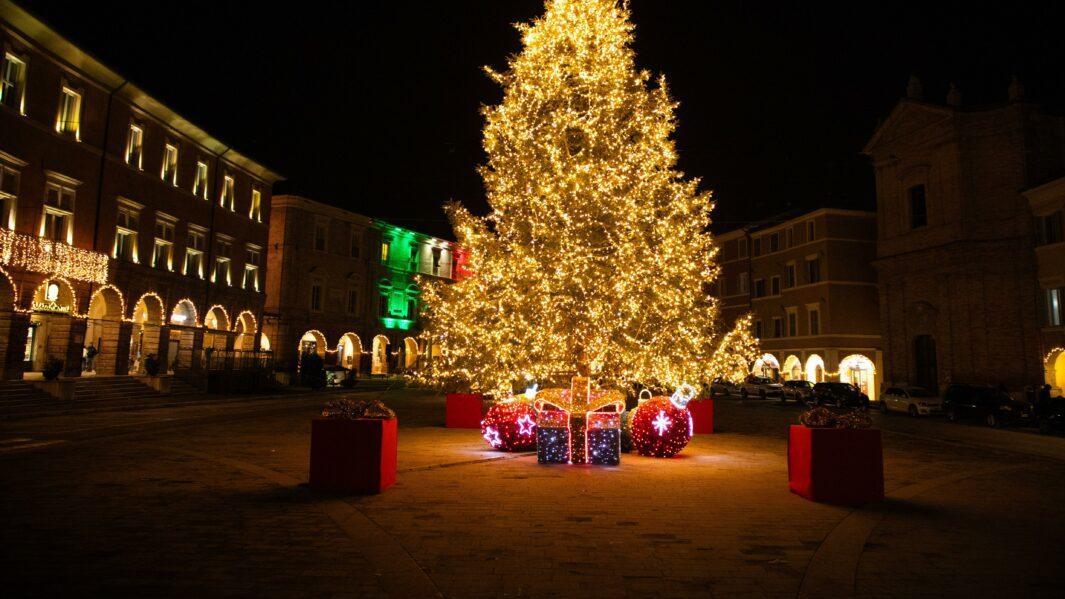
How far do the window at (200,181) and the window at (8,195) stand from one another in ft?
40.3

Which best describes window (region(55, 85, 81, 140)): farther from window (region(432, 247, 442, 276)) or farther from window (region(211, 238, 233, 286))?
window (region(432, 247, 442, 276))

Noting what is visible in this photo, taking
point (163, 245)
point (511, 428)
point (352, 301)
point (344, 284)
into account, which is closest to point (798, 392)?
point (511, 428)

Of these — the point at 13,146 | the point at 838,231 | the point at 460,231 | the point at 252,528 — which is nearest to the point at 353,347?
the point at 13,146

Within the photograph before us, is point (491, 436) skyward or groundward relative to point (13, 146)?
groundward

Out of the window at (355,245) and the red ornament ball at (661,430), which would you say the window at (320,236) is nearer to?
the window at (355,245)

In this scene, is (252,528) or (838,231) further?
(838,231)

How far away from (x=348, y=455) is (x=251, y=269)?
35.7 m

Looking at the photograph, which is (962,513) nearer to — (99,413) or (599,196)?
(599,196)

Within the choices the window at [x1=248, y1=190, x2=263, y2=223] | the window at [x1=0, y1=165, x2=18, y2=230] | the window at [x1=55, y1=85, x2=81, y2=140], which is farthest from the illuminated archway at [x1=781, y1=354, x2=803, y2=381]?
the window at [x1=0, y1=165, x2=18, y2=230]

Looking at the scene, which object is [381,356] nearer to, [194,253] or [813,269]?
[194,253]

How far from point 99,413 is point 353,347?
33356mm

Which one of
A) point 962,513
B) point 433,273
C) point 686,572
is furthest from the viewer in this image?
point 433,273

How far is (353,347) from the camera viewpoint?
179ft

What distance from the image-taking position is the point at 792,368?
50406 mm
